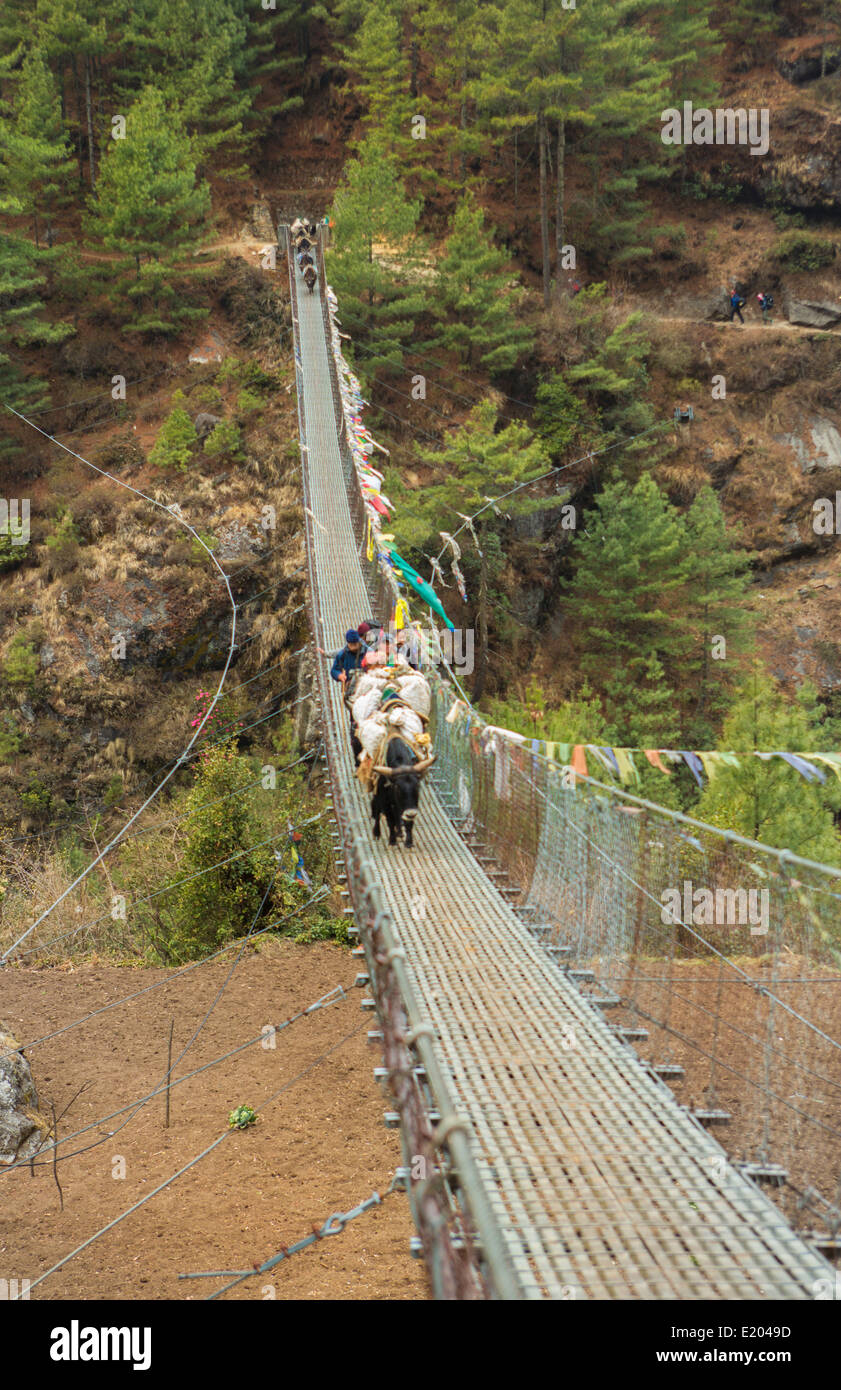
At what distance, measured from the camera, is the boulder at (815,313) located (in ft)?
77.6

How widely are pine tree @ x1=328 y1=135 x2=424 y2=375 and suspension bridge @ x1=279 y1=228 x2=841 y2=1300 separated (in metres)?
13.7

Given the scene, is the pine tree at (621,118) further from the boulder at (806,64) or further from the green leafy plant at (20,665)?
the green leafy plant at (20,665)

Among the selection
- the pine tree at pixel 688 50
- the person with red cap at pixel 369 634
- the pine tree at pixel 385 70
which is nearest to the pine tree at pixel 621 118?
the pine tree at pixel 688 50

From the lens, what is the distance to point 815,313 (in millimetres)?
23797

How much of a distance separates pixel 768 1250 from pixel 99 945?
33.6 feet

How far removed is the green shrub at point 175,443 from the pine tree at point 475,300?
5274 mm

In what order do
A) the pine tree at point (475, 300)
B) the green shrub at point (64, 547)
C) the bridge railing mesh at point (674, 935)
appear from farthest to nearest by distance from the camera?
the pine tree at point (475, 300)
the green shrub at point (64, 547)
the bridge railing mesh at point (674, 935)

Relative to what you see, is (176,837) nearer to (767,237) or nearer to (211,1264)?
(211,1264)

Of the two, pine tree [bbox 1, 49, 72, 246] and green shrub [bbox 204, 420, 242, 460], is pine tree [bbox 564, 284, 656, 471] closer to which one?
green shrub [bbox 204, 420, 242, 460]

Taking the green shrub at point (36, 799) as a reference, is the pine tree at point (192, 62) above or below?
above

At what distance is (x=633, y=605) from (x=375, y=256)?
340 inches

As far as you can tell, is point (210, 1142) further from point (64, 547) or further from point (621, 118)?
point (621, 118)

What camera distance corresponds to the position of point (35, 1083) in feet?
26.6

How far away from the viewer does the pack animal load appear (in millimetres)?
5883
